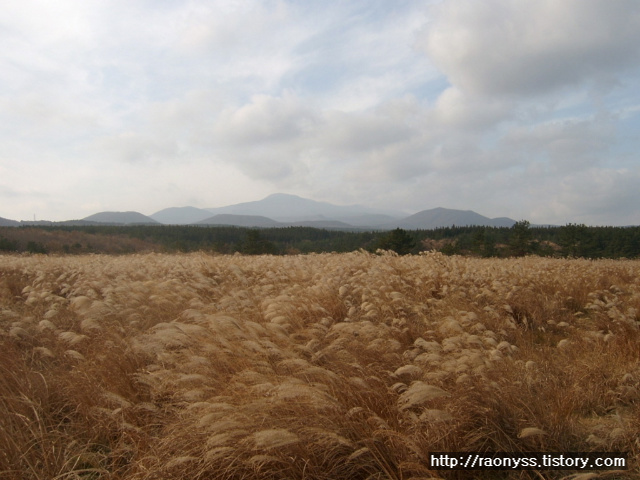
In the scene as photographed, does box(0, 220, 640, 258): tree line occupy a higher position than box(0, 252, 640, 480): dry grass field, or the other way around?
box(0, 220, 640, 258): tree line

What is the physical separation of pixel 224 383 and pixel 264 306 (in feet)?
8.10

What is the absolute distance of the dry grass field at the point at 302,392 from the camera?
2.46 metres

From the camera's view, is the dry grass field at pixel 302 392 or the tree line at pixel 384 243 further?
the tree line at pixel 384 243

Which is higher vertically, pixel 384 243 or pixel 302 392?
pixel 384 243

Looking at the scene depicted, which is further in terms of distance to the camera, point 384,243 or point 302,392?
point 384,243

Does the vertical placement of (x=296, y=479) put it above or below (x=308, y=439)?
below

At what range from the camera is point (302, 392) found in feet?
8.71

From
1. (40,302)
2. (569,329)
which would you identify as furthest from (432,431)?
(40,302)

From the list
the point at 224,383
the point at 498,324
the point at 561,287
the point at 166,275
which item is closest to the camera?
the point at 224,383

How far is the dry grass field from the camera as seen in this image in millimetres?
2459

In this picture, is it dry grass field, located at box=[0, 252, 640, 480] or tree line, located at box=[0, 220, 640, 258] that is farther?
tree line, located at box=[0, 220, 640, 258]

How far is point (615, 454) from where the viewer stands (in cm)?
258

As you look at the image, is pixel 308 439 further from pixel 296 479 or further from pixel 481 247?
pixel 481 247

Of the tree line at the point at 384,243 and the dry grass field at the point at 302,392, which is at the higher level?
the tree line at the point at 384,243
